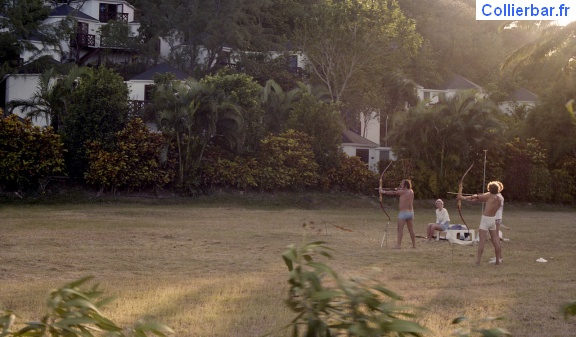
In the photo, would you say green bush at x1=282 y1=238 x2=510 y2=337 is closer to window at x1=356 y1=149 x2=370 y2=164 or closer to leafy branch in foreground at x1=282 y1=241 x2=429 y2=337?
leafy branch in foreground at x1=282 y1=241 x2=429 y2=337

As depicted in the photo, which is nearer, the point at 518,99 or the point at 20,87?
the point at 20,87

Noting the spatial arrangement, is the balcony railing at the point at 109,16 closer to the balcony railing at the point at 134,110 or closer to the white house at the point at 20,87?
the white house at the point at 20,87

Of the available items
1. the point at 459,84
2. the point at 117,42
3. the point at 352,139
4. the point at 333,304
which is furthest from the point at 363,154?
the point at 333,304

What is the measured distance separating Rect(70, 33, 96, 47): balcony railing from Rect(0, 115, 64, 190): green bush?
93.1ft

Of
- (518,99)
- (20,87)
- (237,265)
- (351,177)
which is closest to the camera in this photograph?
(237,265)

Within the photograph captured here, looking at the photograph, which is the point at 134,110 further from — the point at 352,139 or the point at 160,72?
the point at 352,139

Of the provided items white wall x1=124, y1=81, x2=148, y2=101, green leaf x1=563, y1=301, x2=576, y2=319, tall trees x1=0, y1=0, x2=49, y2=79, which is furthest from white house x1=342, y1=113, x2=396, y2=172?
green leaf x1=563, y1=301, x2=576, y2=319

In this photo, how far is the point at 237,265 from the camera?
1664cm

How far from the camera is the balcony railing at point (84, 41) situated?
60000 millimetres

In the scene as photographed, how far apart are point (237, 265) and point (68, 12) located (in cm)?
4758

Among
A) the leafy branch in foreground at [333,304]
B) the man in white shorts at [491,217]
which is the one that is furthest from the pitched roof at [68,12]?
the leafy branch in foreground at [333,304]

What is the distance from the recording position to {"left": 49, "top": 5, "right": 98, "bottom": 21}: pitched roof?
5925 centimetres

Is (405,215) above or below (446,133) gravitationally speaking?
below

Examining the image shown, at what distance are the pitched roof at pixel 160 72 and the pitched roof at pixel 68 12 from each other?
8042mm
